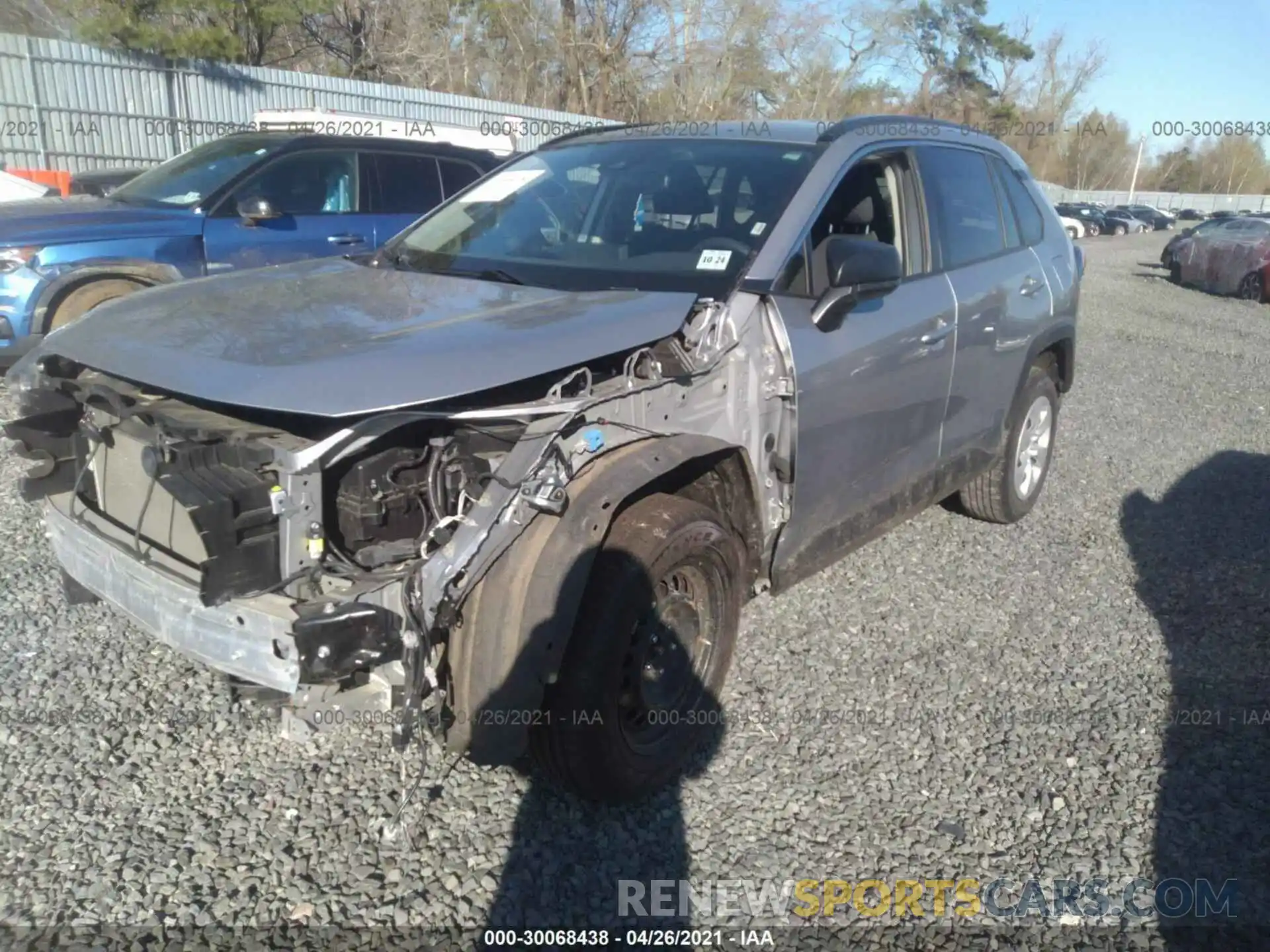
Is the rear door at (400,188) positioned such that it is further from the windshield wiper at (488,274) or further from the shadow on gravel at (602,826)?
the shadow on gravel at (602,826)

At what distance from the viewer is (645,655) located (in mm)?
2838

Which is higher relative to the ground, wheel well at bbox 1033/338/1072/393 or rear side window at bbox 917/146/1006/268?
rear side window at bbox 917/146/1006/268

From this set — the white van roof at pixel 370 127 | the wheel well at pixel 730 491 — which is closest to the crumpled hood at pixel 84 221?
the white van roof at pixel 370 127

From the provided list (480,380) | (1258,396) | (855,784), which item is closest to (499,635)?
(480,380)

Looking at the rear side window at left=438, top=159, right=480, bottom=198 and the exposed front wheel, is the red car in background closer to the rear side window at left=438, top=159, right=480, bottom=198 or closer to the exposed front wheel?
the exposed front wheel

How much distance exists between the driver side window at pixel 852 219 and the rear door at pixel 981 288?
0.24 m

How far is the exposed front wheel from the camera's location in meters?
19.0

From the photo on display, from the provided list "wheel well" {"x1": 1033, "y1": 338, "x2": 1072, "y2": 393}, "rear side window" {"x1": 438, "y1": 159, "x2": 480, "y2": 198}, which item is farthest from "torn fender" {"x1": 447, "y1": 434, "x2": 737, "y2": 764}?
"rear side window" {"x1": 438, "y1": 159, "x2": 480, "y2": 198}

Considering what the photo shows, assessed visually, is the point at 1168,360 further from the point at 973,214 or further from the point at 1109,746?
the point at 1109,746

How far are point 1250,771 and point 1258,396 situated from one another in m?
7.61

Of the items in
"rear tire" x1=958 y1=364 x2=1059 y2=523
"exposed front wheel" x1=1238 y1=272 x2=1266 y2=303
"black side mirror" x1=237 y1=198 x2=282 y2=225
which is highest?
"black side mirror" x1=237 y1=198 x2=282 y2=225

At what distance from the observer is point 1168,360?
1144 centimetres

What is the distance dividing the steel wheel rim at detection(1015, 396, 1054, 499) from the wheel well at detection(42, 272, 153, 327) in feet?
16.6

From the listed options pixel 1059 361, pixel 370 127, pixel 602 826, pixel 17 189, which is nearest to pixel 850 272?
pixel 602 826
